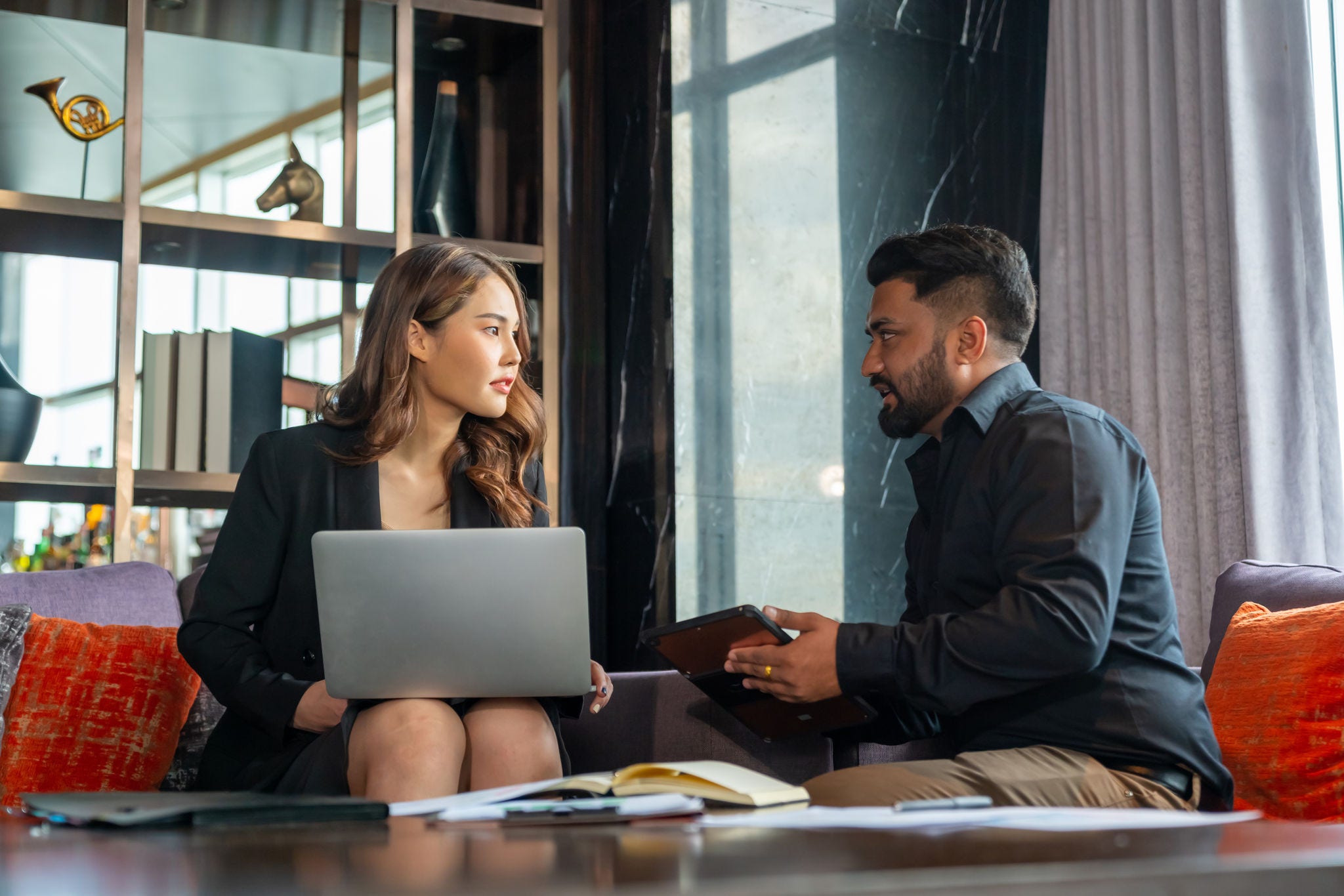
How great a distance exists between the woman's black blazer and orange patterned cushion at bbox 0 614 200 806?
29cm

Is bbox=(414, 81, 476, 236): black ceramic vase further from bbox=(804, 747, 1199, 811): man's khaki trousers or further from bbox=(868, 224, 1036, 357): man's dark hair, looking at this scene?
bbox=(804, 747, 1199, 811): man's khaki trousers

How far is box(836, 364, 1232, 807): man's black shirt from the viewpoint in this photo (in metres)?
1.55

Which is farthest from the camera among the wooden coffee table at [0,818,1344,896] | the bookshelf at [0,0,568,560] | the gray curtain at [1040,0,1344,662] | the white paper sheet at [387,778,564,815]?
the bookshelf at [0,0,568,560]

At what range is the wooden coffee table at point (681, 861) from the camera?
547 mm

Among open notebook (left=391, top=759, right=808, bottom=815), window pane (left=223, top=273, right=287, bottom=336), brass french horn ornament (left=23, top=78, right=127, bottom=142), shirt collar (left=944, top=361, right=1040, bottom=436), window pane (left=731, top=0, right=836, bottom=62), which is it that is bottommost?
open notebook (left=391, top=759, right=808, bottom=815)

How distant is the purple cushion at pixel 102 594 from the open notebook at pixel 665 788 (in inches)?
56.0

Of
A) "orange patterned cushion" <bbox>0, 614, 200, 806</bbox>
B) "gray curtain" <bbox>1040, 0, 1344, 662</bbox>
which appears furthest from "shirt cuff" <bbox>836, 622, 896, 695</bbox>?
"gray curtain" <bbox>1040, 0, 1344, 662</bbox>

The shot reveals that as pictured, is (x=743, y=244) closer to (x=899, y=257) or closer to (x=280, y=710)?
(x=899, y=257)

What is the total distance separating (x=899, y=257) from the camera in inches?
79.0

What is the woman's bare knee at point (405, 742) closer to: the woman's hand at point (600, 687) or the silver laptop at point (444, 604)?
the silver laptop at point (444, 604)

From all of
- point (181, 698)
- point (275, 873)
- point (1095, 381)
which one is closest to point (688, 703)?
point (181, 698)

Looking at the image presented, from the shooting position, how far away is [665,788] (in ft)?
3.46

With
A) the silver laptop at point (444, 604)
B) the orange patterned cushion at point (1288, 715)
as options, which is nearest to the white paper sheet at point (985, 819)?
the silver laptop at point (444, 604)

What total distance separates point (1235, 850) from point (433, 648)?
3.17ft
